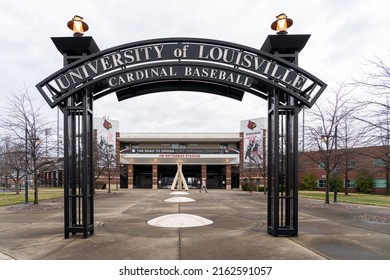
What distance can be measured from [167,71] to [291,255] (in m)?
5.49

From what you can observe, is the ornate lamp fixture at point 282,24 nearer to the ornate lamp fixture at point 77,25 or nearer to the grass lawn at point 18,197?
the ornate lamp fixture at point 77,25

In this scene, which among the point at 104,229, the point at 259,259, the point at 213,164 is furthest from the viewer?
the point at 213,164

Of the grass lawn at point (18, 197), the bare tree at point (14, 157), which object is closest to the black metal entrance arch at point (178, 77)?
the bare tree at point (14, 157)

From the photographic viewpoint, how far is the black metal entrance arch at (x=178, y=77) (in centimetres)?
789

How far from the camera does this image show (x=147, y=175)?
56469 mm

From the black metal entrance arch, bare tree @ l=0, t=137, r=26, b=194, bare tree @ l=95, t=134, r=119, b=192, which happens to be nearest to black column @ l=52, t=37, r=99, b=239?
the black metal entrance arch

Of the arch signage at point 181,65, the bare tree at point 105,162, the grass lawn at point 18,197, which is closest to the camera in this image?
the arch signage at point 181,65

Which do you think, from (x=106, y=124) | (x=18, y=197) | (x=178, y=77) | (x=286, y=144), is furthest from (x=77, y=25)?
(x=106, y=124)

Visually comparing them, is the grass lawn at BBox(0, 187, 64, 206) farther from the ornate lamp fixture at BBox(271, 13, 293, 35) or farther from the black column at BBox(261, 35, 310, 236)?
the ornate lamp fixture at BBox(271, 13, 293, 35)

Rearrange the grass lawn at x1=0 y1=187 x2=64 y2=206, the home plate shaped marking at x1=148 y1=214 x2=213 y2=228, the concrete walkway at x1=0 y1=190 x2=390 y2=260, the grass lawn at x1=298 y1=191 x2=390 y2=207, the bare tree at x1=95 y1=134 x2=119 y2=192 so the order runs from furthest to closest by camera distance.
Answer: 1. the bare tree at x1=95 y1=134 x2=119 y2=192
2. the grass lawn at x1=298 y1=191 x2=390 y2=207
3. the grass lawn at x1=0 y1=187 x2=64 y2=206
4. the home plate shaped marking at x1=148 y1=214 x2=213 y2=228
5. the concrete walkway at x1=0 y1=190 x2=390 y2=260

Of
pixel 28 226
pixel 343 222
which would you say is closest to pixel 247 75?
pixel 343 222

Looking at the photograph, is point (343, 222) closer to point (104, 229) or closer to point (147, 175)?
point (104, 229)

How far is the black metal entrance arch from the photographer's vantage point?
789 centimetres

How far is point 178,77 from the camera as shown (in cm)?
816
